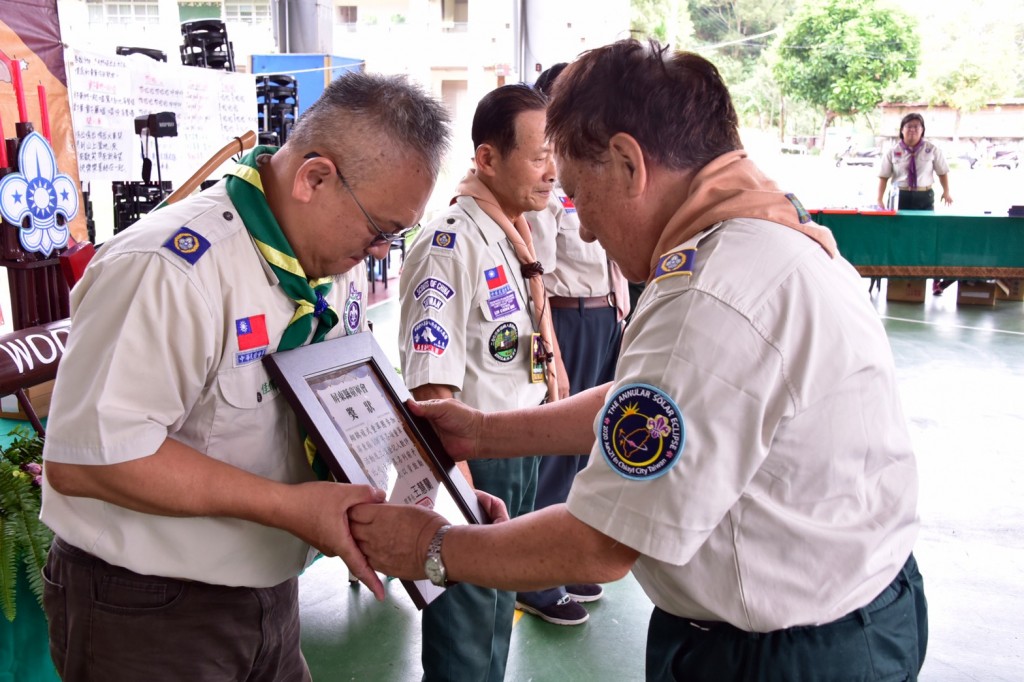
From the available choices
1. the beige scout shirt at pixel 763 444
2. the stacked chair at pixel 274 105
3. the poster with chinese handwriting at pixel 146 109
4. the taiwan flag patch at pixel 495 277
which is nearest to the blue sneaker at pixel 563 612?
the taiwan flag patch at pixel 495 277

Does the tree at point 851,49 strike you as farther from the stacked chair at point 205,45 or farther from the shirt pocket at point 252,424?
the shirt pocket at point 252,424

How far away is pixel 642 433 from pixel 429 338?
124cm

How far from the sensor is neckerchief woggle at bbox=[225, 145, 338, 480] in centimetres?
136

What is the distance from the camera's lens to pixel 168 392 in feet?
3.99

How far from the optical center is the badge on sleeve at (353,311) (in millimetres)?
1682

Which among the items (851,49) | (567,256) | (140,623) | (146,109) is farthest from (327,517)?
(851,49)

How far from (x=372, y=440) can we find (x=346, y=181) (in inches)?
19.0

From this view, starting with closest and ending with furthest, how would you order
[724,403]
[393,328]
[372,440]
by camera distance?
[724,403]
[372,440]
[393,328]

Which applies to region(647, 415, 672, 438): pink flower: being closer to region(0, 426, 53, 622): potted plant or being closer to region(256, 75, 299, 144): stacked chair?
region(0, 426, 53, 622): potted plant

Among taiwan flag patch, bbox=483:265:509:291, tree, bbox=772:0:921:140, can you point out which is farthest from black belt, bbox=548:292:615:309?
tree, bbox=772:0:921:140

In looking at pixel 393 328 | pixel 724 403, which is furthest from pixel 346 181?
pixel 393 328

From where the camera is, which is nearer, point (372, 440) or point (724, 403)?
point (724, 403)

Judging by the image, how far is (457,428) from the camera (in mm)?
1872

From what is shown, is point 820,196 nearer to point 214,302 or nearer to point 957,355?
point 957,355
